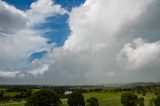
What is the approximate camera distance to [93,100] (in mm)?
131125

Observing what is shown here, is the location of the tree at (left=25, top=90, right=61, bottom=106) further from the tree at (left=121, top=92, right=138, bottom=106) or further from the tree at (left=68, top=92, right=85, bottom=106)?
the tree at (left=121, top=92, right=138, bottom=106)

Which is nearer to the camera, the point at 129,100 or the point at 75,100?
the point at 75,100

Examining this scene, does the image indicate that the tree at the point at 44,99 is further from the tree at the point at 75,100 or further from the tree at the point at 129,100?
the tree at the point at 129,100

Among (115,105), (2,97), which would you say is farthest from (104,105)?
(2,97)

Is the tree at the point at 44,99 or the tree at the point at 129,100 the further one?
the tree at the point at 129,100

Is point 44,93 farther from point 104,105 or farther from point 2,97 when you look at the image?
point 2,97

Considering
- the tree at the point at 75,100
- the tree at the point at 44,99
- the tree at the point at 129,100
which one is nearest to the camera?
the tree at the point at 44,99

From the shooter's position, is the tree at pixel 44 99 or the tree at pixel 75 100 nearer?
the tree at pixel 44 99

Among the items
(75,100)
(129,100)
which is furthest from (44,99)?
(129,100)

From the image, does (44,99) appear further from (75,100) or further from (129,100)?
(129,100)

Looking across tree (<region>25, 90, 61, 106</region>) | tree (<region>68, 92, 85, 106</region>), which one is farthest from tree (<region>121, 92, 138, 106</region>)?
tree (<region>25, 90, 61, 106</region>)

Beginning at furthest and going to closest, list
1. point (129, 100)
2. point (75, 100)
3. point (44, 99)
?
point (129, 100), point (75, 100), point (44, 99)

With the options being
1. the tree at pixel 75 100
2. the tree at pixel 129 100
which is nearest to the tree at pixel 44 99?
the tree at pixel 75 100

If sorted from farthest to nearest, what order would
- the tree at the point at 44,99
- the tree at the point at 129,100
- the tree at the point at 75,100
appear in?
the tree at the point at 129,100, the tree at the point at 75,100, the tree at the point at 44,99
